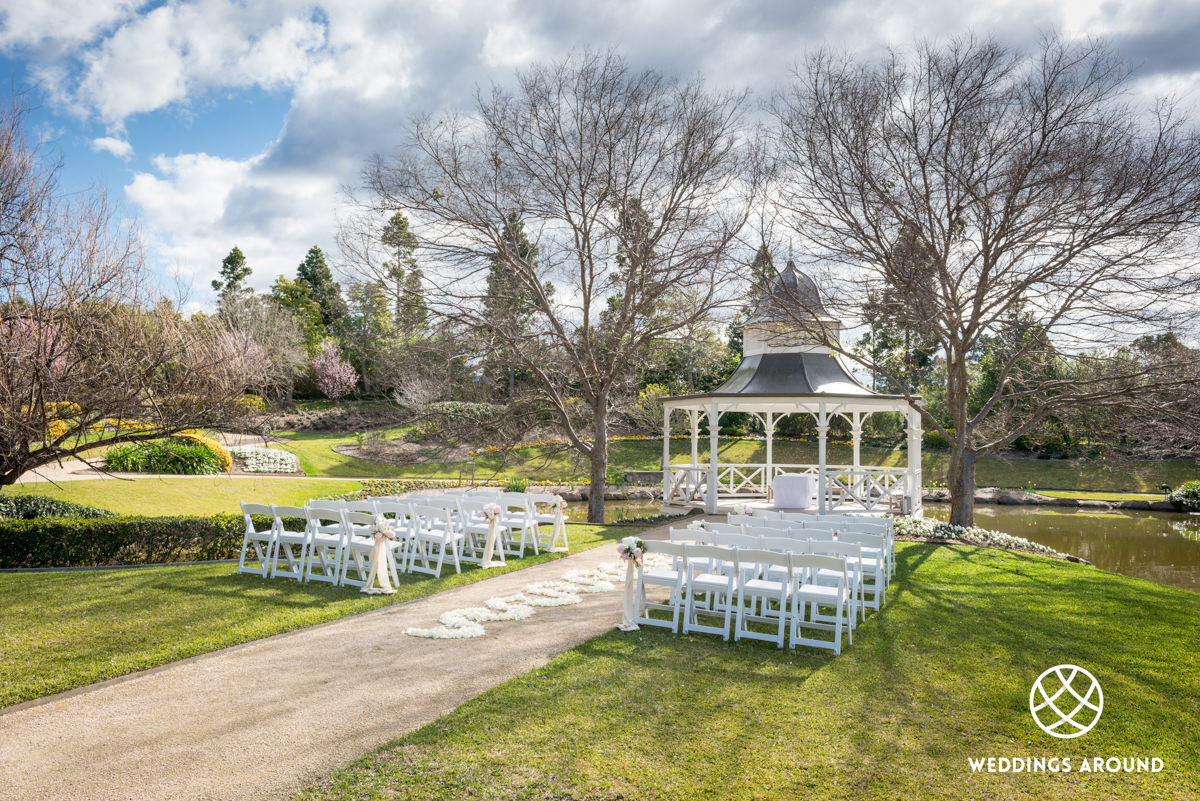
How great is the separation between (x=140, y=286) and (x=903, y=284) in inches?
456

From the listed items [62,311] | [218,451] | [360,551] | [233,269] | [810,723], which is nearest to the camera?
[810,723]

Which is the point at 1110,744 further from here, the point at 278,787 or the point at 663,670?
the point at 278,787

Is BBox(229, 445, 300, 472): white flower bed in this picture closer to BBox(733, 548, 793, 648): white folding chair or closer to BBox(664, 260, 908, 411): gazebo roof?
Result: BBox(664, 260, 908, 411): gazebo roof

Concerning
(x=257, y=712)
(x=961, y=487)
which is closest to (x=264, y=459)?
(x=257, y=712)

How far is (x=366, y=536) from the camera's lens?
30.9 ft

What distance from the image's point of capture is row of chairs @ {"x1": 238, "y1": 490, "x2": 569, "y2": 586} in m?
8.87

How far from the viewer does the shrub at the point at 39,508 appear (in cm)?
1174

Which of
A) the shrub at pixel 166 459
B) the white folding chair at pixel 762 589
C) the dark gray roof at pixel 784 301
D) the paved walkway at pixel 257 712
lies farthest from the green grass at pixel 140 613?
the shrub at pixel 166 459

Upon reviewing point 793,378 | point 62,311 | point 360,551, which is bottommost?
point 360,551

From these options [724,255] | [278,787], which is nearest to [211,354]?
[278,787]

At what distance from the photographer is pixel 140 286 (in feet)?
28.1

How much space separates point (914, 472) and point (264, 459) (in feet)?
63.4

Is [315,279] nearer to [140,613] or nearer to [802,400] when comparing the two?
[802,400]

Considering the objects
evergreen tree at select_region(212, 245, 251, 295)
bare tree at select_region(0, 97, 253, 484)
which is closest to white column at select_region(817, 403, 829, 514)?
bare tree at select_region(0, 97, 253, 484)
